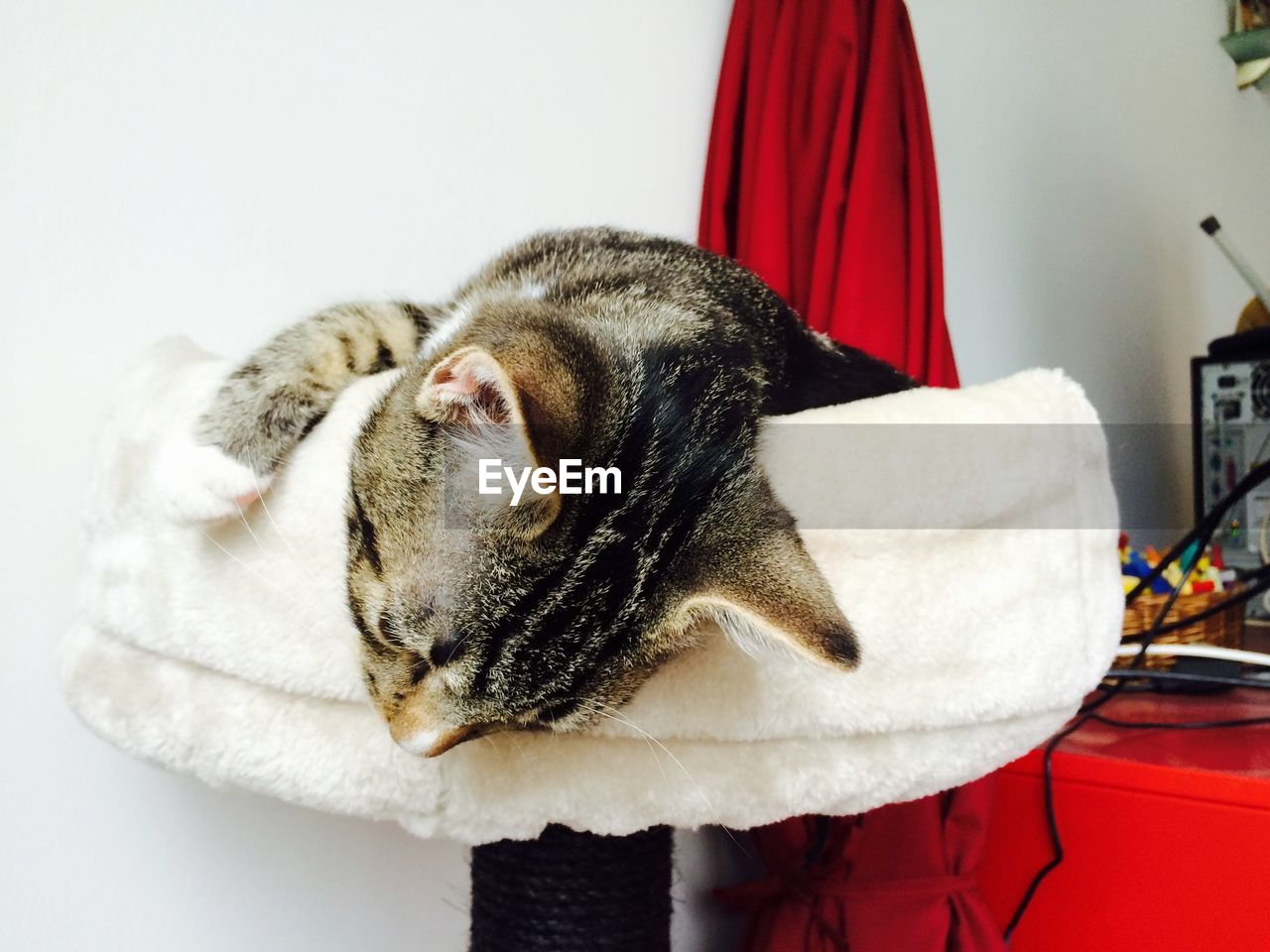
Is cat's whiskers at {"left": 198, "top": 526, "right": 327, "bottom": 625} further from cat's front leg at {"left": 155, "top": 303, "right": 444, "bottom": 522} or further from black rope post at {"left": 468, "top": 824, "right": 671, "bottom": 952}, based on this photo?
black rope post at {"left": 468, "top": 824, "right": 671, "bottom": 952}

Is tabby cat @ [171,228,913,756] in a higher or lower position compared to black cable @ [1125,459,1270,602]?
higher

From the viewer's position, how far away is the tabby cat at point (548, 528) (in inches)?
19.8

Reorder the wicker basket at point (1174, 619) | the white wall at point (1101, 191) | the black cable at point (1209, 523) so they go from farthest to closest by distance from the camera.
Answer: the white wall at point (1101, 191) → the wicker basket at point (1174, 619) → the black cable at point (1209, 523)

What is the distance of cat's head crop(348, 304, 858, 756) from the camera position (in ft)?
1.69

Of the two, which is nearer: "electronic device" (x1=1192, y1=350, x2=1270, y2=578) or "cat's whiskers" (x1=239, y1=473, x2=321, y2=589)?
"cat's whiskers" (x1=239, y1=473, x2=321, y2=589)

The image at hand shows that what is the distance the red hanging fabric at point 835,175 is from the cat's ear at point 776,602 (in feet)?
2.60

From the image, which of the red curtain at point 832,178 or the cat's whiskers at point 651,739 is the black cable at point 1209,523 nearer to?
the red curtain at point 832,178

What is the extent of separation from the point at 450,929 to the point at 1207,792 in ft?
2.84

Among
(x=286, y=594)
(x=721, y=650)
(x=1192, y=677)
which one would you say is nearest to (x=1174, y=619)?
(x=1192, y=677)

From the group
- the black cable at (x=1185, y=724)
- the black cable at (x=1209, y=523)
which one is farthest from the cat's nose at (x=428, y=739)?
the black cable at (x=1209, y=523)

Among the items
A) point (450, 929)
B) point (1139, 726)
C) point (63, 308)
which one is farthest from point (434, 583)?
point (1139, 726)

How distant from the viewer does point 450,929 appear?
41.7 inches

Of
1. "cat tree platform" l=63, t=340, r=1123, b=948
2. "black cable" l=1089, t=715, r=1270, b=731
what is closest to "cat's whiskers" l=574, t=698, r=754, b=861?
"cat tree platform" l=63, t=340, r=1123, b=948

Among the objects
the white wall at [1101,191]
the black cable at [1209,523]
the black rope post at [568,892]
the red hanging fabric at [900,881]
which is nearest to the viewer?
the black rope post at [568,892]
